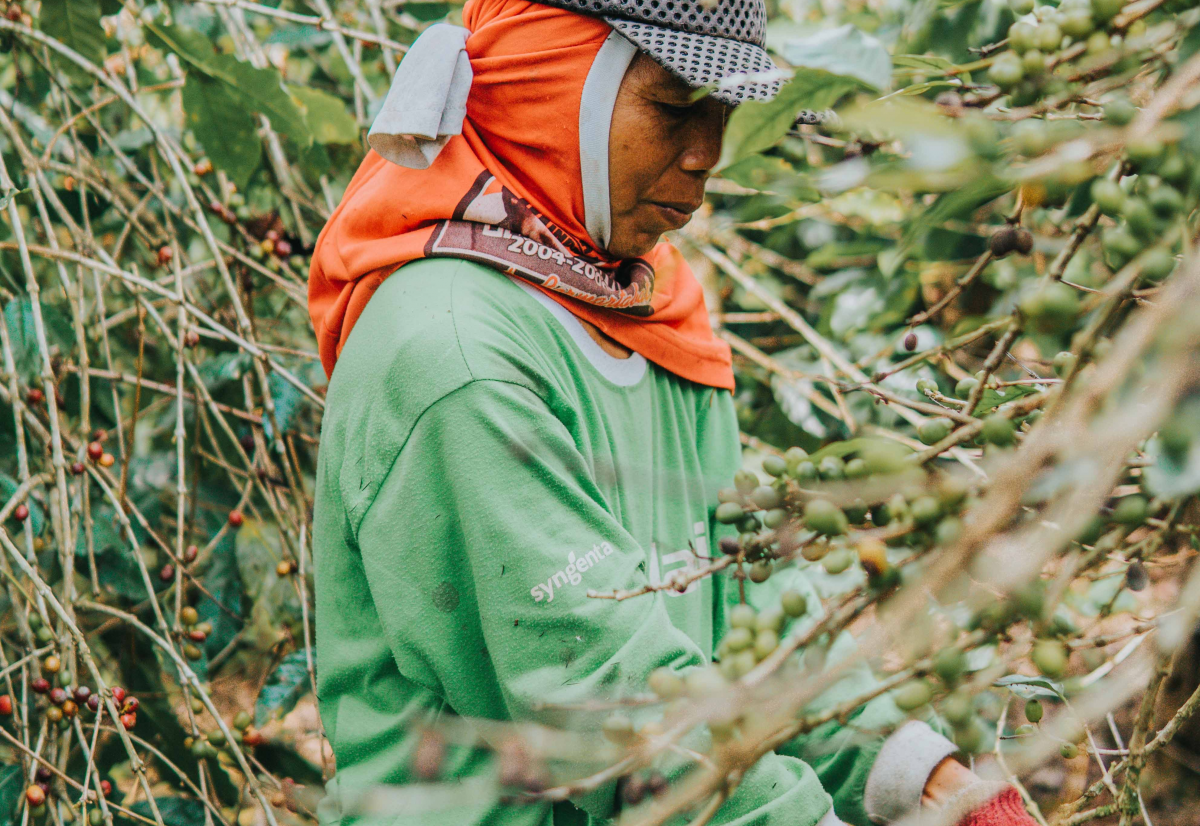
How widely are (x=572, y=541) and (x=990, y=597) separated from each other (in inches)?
25.6

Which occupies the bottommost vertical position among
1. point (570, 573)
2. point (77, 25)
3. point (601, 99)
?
point (570, 573)

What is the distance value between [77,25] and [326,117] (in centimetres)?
54

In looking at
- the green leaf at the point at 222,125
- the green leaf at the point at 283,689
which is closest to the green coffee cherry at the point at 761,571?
the green leaf at the point at 283,689

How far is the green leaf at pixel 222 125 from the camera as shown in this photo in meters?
1.98

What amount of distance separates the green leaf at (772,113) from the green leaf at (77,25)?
1.79 m

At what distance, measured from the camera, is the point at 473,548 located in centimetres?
116

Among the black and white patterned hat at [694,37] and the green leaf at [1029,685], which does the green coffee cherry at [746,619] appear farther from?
the black and white patterned hat at [694,37]

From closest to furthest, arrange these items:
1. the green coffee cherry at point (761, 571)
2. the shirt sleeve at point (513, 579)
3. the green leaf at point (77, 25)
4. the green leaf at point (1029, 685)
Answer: the green coffee cherry at point (761, 571)
the green leaf at point (1029, 685)
the shirt sleeve at point (513, 579)
the green leaf at point (77, 25)

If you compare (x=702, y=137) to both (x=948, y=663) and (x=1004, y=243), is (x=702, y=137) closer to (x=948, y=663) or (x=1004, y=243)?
(x=1004, y=243)

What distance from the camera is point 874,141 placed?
1.08 metres

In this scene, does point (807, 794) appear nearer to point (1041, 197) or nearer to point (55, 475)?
point (1041, 197)

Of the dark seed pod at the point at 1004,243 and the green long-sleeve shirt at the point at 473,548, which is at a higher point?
the dark seed pod at the point at 1004,243

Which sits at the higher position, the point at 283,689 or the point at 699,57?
the point at 699,57

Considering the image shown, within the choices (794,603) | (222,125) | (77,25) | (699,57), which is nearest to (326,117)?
(222,125)
